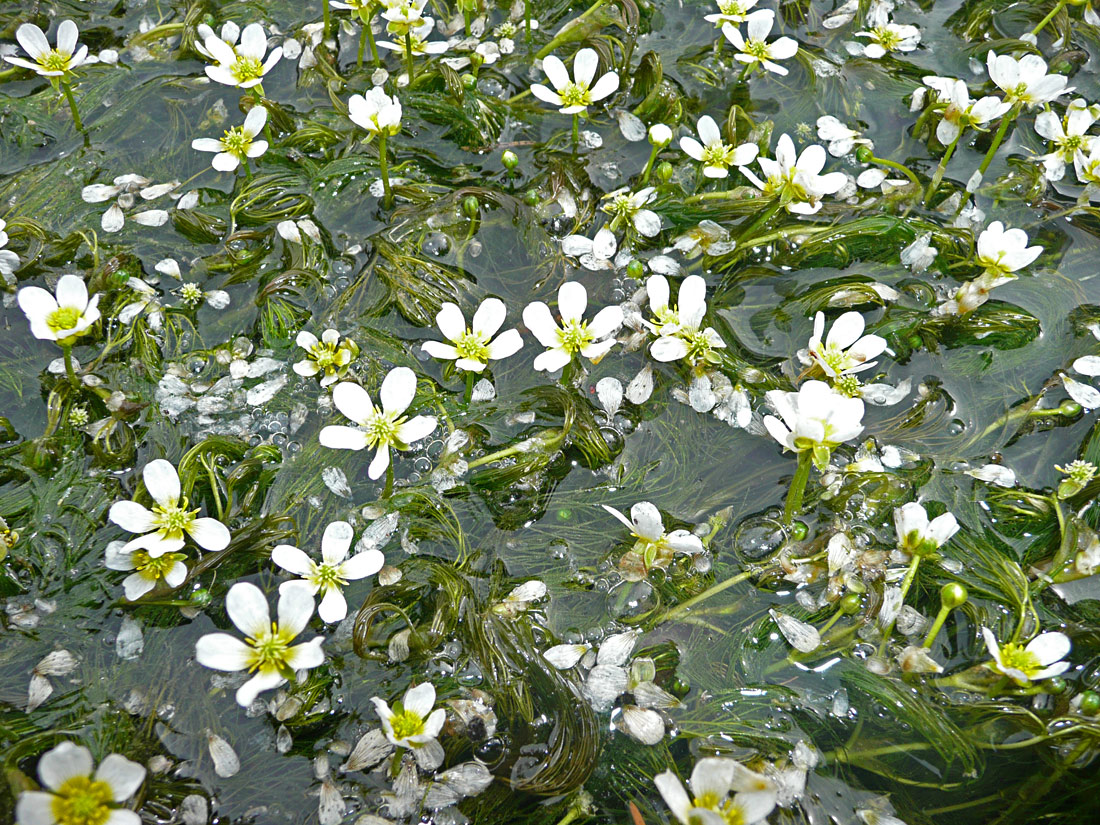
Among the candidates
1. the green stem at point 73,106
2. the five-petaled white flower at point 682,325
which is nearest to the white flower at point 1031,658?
the five-petaled white flower at point 682,325

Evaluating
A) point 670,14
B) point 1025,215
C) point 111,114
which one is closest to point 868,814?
point 1025,215

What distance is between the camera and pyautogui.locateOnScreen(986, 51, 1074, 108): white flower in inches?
113

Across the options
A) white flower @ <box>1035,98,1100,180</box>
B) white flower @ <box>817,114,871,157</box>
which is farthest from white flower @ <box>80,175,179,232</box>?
white flower @ <box>1035,98,1100,180</box>

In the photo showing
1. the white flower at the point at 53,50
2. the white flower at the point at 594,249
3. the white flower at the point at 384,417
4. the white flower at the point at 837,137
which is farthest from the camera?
the white flower at the point at 837,137

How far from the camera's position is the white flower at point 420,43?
327 centimetres

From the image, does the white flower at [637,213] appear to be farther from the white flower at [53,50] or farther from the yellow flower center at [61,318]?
the white flower at [53,50]

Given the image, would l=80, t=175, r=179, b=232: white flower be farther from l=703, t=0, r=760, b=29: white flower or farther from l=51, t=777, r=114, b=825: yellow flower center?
l=703, t=0, r=760, b=29: white flower

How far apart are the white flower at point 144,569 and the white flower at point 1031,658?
2258 millimetres

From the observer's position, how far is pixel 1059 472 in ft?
8.32

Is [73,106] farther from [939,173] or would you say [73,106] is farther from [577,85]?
[939,173]

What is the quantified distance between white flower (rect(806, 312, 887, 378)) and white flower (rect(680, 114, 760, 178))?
2.52 feet

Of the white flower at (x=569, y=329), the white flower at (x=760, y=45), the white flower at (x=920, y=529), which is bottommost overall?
the white flower at (x=920, y=529)

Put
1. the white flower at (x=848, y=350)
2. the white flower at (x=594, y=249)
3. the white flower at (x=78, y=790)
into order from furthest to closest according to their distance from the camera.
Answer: the white flower at (x=594, y=249), the white flower at (x=848, y=350), the white flower at (x=78, y=790)

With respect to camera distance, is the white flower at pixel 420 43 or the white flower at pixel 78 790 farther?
the white flower at pixel 420 43
